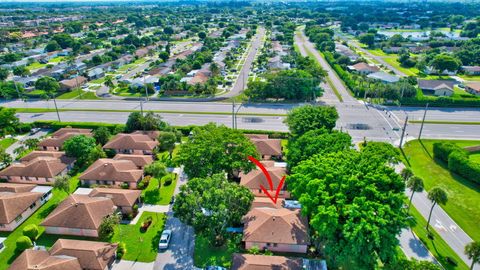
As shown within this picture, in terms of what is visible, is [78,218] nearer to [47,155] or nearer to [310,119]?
[47,155]

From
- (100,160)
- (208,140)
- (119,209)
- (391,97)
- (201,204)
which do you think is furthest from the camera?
(391,97)

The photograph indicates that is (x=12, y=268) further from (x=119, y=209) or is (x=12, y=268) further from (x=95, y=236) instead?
(x=119, y=209)

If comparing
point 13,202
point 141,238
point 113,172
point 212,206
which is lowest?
point 141,238

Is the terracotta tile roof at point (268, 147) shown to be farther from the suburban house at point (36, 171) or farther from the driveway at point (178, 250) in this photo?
the suburban house at point (36, 171)

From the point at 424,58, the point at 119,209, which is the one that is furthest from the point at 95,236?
the point at 424,58

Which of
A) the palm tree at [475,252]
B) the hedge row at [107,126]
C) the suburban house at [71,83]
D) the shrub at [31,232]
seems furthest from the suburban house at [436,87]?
the suburban house at [71,83]

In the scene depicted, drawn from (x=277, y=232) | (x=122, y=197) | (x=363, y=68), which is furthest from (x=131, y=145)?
(x=363, y=68)

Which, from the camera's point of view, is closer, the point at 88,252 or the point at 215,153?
the point at 88,252

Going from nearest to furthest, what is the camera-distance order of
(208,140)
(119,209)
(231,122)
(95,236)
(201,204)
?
(201,204) < (95,236) < (119,209) < (208,140) < (231,122)

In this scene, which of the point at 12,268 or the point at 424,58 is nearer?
the point at 12,268
